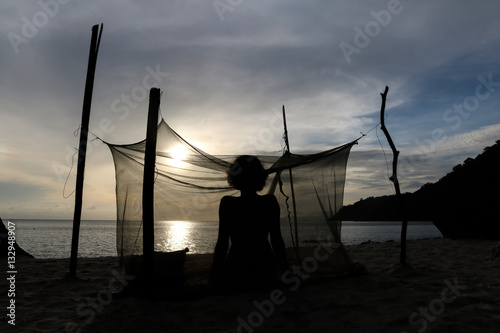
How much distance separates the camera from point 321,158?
17.7 ft

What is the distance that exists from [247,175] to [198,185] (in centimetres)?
129

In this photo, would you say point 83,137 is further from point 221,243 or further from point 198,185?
point 221,243

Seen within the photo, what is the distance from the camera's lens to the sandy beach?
3.21 m

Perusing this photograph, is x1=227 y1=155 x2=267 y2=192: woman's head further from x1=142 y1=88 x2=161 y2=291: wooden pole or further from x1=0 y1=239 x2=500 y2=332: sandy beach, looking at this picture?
x1=0 y1=239 x2=500 y2=332: sandy beach

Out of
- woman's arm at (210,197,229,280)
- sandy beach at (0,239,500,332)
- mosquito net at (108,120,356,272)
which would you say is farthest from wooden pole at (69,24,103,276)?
woman's arm at (210,197,229,280)

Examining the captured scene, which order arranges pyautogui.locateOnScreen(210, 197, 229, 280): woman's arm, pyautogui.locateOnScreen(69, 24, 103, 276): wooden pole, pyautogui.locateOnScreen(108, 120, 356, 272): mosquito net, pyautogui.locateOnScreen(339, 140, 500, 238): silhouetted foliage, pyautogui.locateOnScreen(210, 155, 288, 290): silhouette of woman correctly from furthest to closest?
pyautogui.locateOnScreen(339, 140, 500, 238): silhouetted foliage → pyautogui.locateOnScreen(69, 24, 103, 276): wooden pole → pyautogui.locateOnScreen(108, 120, 356, 272): mosquito net → pyautogui.locateOnScreen(210, 155, 288, 290): silhouette of woman → pyautogui.locateOnScreen(210, 197, 229, 280): woman's arm

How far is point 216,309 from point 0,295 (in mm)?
3309

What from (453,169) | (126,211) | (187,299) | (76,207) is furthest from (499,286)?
(453,169)

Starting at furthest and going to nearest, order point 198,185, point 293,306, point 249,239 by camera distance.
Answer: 1. point 198,185
2. point 249,239
3. point 293,306

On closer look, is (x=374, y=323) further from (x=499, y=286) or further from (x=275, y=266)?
(x=499, y=286)

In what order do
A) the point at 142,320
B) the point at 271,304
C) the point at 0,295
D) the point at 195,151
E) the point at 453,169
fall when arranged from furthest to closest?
the point at 453,169 → the point at 195,151 → the point at 0,295 → the point at 271,304 → the point at 142,320

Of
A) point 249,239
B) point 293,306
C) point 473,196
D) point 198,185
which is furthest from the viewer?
point 473,196

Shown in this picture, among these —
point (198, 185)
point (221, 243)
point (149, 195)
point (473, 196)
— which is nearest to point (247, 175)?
point (221, 243)

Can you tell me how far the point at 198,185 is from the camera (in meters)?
5.39
